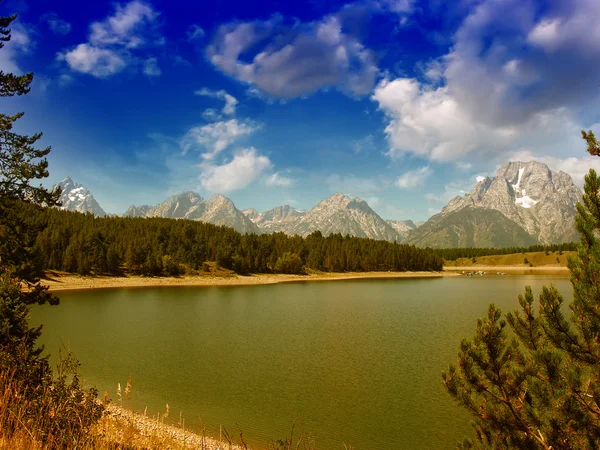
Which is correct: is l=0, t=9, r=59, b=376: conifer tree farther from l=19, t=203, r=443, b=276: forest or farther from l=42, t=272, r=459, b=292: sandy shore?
l=42, t=272, r=459, b=292: sandy shore

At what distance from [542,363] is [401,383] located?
16.9 meters

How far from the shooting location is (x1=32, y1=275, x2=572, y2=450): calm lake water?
16.3 metres

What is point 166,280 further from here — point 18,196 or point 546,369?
point 546,369

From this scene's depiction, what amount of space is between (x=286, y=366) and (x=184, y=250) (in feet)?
330

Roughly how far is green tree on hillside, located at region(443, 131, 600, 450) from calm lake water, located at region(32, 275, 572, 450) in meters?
8.51

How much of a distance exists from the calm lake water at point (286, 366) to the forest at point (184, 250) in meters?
44.5

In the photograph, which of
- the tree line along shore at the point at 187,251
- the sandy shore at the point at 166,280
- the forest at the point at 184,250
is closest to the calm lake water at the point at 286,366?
the sandy shore at the point at 166,280

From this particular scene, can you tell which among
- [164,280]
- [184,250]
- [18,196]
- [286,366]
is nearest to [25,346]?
[18,196]

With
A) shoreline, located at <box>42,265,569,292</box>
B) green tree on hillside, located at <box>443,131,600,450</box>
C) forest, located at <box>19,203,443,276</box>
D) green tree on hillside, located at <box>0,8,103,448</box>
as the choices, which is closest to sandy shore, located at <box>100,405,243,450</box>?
green tree on hillside, located at <box>0,8,103,448</box>

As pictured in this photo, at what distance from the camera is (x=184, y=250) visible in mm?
119000

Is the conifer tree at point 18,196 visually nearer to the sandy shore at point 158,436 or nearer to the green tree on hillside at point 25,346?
the green tree on hillside at point 25,346

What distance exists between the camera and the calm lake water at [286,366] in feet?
53.5

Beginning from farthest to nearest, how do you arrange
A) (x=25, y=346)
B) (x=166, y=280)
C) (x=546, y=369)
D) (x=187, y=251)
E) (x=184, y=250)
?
(x=187, y=251) → (x=184, y=250) → (x=166, y=280) → (x=25, y=346) → (x=546, y=369)

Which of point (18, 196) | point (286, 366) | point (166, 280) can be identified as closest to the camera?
point (18, 196)
